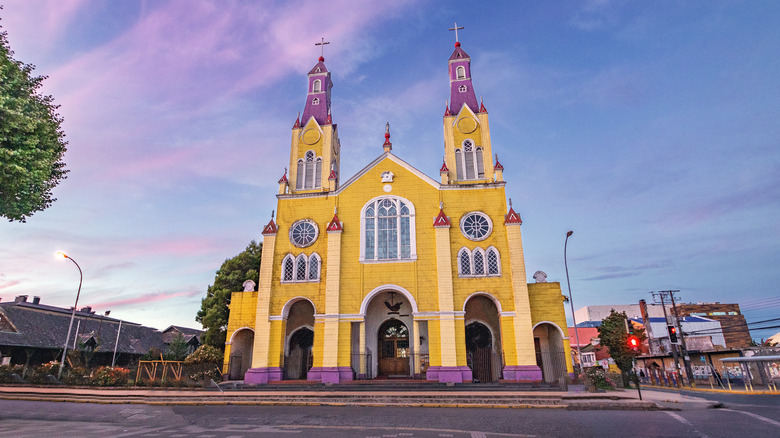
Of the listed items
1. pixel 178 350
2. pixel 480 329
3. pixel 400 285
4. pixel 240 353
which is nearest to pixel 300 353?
pixel 240 353

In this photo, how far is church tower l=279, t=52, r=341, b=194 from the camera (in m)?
28.4

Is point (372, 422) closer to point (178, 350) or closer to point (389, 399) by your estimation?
point (389, 399)

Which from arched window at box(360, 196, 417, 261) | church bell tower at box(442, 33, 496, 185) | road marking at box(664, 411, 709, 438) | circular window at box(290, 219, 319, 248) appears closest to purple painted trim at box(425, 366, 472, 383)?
arched window at box(360, 196, 417, 261)

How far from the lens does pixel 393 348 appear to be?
26.0 m

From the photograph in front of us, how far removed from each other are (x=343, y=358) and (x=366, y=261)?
5899 millimetres

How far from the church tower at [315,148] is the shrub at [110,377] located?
14609mm

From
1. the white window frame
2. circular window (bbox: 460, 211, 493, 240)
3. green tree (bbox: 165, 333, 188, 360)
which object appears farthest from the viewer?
green tree (bbox: 165, 333, 188, 360)

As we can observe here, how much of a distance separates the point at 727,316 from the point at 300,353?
6947 centimetres

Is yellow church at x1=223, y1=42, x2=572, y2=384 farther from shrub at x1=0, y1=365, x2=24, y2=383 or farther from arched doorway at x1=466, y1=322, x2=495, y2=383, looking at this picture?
shrub at x1=0, y1=365, x2=24, y2=383

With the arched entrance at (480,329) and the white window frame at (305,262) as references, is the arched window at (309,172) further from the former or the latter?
the arched entrance at (480,329)

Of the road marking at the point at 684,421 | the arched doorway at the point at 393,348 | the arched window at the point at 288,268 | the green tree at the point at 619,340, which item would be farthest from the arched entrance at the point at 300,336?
the road marking at the point at 684,421

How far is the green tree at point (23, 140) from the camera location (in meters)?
11.7

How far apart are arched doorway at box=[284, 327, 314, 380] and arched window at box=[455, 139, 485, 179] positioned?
49.3 feet

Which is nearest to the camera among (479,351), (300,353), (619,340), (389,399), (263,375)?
(389,399)
